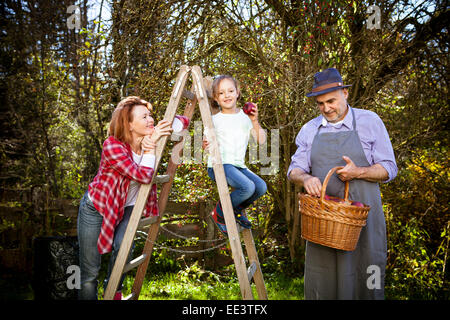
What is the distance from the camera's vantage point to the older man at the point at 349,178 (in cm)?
245

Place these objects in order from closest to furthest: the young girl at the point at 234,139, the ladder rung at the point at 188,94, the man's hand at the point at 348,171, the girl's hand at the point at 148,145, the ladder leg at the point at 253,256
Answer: the man's hand at the point at 348,171
the girl's hand at the point at 148,145
the young girl at the point at 234,139
the ladder rung at the point at 188,94
the ladder leg at the point at 253,256

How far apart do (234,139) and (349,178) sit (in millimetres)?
861

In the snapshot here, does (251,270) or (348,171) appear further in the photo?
(251,270)

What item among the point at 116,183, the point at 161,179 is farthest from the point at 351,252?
the point at 116,183

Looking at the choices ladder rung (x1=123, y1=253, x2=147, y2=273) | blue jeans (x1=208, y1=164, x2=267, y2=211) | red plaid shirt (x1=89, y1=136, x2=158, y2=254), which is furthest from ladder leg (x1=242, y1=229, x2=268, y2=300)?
red plaid shirt (x1=89, y1=136, x2=158, y2=254)

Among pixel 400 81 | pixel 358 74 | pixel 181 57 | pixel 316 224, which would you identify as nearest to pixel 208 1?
pixel 181 57

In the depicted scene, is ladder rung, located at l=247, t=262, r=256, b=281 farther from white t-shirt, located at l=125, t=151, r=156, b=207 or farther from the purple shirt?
white t-shirt, located at l=125, t=151, r=156, b=207

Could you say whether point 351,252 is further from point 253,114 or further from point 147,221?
point 147,221

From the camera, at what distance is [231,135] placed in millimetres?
2707

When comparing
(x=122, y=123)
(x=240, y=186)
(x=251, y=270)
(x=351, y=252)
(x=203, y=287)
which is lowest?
(x=203, y=287)

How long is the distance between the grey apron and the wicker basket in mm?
355

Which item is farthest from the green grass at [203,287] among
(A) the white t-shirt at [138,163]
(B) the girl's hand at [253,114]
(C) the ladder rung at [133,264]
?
(B) the girl's hand at [253,114]

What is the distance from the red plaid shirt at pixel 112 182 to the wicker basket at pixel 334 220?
1.11 m

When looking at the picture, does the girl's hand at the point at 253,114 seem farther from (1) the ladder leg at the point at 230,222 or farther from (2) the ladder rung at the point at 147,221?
(2) the ladder rung at the point at 147,221
